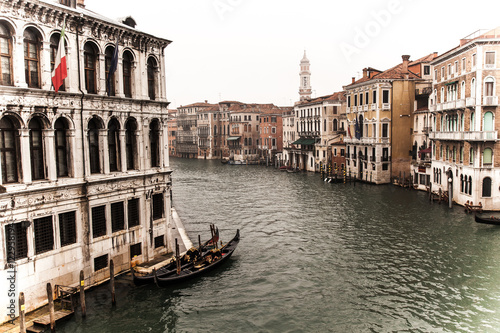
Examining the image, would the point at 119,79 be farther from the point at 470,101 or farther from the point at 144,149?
the point at 470,101

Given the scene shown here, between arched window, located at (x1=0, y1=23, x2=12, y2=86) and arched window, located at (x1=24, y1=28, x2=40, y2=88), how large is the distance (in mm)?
554

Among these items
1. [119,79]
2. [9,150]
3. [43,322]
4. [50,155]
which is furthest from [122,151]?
[43,322]

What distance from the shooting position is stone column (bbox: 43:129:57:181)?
49.3ft

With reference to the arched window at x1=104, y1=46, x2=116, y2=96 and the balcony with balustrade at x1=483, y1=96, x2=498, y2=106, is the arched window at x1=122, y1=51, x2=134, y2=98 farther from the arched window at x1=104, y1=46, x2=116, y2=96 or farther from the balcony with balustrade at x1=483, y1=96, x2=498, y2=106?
the balcony with balustrade at x1=483, y1=96, x2=498, y2=106

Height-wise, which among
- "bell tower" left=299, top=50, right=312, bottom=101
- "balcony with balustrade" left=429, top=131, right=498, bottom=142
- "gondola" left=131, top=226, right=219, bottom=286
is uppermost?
"bell tower" left=299, top=50, right=312, bottom=101

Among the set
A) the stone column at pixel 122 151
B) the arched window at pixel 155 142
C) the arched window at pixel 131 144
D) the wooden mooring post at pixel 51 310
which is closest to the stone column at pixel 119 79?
the arched window at pixel 131 144

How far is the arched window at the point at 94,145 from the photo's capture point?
668 inches

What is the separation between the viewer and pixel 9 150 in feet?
46.3

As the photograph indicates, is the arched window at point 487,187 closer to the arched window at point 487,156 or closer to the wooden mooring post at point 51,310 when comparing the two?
the arched window at point 487,156

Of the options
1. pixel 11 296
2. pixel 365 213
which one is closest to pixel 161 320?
pixel 11 296

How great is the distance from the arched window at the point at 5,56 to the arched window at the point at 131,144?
5.49 meters

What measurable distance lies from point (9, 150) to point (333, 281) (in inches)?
554

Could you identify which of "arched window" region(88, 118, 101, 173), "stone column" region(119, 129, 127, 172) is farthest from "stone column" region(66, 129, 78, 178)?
"stone column" region(119, 129, 127, 172)

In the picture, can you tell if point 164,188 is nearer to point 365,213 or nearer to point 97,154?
point 97,154
